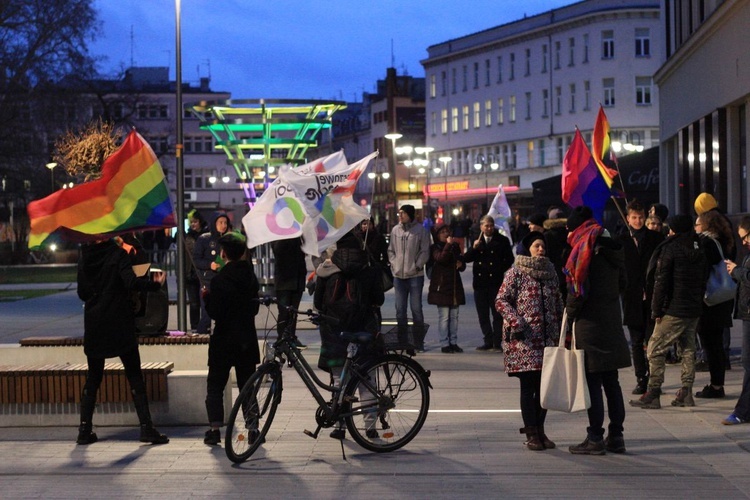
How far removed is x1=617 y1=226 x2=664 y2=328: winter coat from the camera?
13.1 m

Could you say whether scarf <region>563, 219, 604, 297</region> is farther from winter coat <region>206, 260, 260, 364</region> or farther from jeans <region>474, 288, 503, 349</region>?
jeans <region>474, 288, 503, 349</region>

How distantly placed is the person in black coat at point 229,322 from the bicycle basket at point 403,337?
40.4 inches

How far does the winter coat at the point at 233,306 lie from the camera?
1001 cm

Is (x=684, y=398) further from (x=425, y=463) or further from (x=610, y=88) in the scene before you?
(x=610, y=88)

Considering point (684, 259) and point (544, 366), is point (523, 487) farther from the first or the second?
point (684, 259)

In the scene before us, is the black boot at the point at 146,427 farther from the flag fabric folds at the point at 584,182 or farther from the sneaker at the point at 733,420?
the flag fabric folds at the point at 584,182

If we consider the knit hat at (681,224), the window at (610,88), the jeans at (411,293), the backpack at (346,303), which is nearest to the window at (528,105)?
the window at (610,88)

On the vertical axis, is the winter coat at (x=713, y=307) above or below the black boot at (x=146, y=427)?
above

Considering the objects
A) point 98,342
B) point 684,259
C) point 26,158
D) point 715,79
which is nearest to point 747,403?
point 684,259

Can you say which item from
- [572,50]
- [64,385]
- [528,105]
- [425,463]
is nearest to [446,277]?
[64,385]

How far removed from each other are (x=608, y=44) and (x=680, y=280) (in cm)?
7518

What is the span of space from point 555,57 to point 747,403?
79.4 metres

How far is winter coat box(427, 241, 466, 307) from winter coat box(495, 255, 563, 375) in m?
7.60

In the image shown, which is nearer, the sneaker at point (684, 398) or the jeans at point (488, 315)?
the sneaker at point (684, 398)
